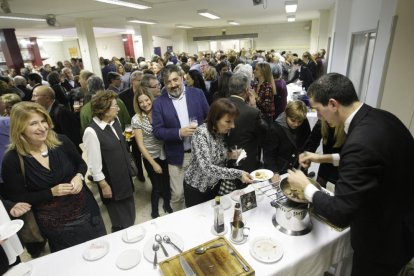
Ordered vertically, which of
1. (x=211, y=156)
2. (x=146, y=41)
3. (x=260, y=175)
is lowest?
(x=260, y=175)

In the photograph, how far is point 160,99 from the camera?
245 cm

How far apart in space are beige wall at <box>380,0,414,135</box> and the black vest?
114 inches

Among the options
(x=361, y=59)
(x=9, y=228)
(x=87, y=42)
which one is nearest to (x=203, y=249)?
(x=9, y=228)

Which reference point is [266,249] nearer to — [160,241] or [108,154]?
[160,241]

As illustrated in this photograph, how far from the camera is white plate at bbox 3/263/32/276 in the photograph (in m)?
1.30

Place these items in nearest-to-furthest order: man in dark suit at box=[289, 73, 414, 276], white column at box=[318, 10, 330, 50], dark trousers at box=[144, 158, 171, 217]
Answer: man in dark suit at box=[289, 73, 414, 276] → dark trousers at box=[144, 158, 171, 217] → white column at box=[318, 10, 330, 50]

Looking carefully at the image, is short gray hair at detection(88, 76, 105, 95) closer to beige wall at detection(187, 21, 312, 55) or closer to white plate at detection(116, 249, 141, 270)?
white plate at detection(116, 249, 141, 270)

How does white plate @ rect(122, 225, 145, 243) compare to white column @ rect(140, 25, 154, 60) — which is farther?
white column @ rect(140, 25, 154, 60)

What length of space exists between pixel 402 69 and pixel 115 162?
3040 mm

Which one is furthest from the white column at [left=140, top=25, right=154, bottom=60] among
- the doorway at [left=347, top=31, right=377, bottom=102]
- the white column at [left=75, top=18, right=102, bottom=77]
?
the doorway at [left=347, top=31, right=377, bottom=102]

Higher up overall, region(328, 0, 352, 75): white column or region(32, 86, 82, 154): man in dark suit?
region(328, 0, 352, 75): white column

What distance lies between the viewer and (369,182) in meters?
1.16

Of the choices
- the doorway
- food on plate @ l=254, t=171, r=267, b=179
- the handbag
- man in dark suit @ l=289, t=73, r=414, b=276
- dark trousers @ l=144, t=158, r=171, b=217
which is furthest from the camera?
the doorway

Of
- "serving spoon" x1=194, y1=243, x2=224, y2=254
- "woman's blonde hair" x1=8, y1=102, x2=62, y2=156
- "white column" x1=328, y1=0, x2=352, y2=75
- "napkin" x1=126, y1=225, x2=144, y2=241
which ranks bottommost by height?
"napkin" x1=126, y1=225, x2=144, y2=241
